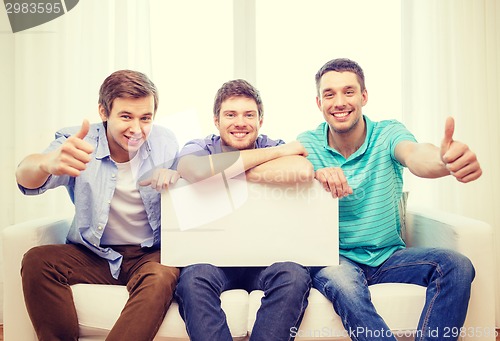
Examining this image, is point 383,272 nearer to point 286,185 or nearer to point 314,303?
point 314,303

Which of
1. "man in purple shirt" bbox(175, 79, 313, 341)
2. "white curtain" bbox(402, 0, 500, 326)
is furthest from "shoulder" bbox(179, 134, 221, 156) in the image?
"white curtain" bbox(402, 0, 500, 326)

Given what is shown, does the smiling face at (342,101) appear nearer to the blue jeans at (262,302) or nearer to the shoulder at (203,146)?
the shoulder at (203,146)

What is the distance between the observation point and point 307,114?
8.06ft

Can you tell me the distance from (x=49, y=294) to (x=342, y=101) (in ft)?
3.22

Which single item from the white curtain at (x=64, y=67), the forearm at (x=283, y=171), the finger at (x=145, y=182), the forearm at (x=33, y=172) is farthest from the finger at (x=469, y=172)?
the white curtain at (x=64, y=67)

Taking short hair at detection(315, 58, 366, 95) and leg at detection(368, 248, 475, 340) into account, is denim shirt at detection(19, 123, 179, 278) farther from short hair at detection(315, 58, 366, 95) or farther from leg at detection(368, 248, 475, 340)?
leg at detection(368, 248, 475, 340)

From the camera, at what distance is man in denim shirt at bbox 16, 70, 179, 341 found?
4.50ft

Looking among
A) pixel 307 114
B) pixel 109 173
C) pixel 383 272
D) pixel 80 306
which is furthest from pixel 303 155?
pixel 307 114

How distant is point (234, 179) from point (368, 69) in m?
1.28

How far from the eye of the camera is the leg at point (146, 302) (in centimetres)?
125

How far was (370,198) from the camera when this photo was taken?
153 cm

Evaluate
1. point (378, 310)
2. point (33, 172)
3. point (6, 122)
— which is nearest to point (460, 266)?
point (378, 310)

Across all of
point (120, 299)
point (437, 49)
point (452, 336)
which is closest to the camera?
point (452, 336)

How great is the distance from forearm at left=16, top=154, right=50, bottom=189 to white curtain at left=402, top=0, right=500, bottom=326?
5.36 ft
